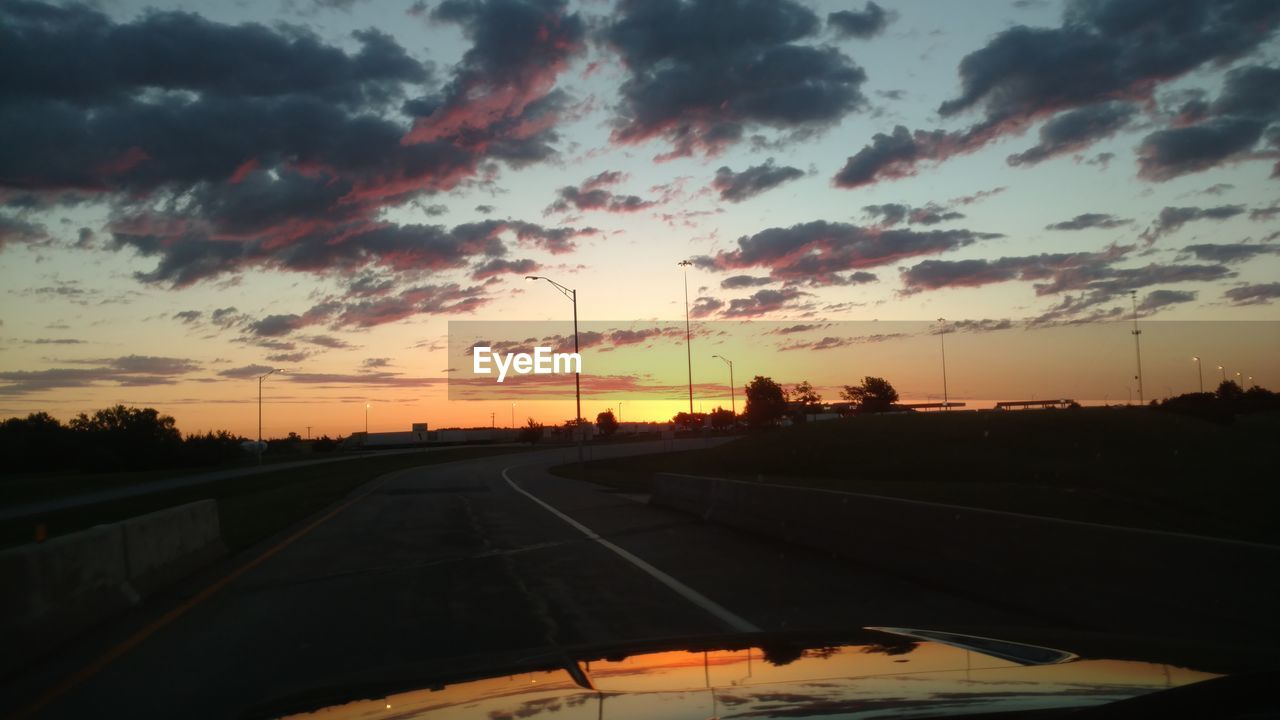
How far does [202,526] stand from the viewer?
1516 centimetres

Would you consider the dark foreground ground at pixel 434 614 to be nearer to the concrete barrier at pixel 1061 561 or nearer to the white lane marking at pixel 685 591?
the white lane marking at pixel 685 591

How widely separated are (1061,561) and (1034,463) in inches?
1795

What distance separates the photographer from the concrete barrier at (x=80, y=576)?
324 inches

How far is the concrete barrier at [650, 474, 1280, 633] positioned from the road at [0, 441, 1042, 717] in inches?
15.9

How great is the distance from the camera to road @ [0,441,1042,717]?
23.3 feet

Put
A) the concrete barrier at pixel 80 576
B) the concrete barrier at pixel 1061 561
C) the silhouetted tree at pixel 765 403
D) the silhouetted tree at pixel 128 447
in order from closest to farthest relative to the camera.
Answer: the concrete barrier at pixel 1061 561
the concrete barrier at pixel 80 576
the silhouetted tree at pixel 128 447
the silhouetted tree at pixel 765 403

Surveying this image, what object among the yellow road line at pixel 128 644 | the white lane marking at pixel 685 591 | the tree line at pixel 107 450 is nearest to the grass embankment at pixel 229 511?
the yellow road line at pixel 128 644

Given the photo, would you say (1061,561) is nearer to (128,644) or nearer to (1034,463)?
(128,644)

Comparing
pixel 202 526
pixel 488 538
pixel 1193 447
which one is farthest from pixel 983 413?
pixel 202 526

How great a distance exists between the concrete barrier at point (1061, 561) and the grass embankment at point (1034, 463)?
16.4 meters

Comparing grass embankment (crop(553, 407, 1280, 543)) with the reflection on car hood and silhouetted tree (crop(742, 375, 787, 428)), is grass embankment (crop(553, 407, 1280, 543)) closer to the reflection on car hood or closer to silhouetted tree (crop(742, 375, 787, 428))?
the reflection on car hood

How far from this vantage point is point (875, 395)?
587 ft

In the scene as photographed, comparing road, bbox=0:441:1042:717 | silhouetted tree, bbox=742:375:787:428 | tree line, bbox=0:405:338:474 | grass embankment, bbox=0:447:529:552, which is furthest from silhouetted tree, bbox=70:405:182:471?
road, bbox=0:441:1042:717

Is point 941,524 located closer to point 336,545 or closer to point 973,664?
point 973,664
